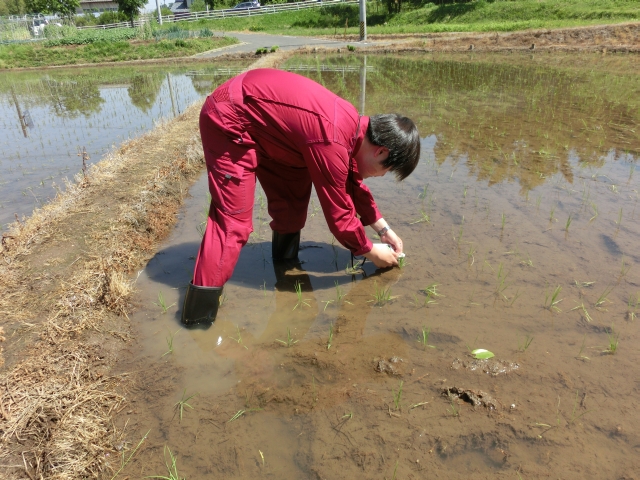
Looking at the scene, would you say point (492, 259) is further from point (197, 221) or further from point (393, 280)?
point (197, 221)

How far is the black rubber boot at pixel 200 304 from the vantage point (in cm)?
219

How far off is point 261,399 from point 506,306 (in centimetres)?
142

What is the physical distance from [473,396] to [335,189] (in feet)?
3.56

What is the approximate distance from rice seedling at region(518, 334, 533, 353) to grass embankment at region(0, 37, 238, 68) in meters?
18.7

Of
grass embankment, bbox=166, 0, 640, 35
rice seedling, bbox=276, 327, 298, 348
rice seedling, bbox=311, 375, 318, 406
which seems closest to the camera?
rice seedling, bbox=311, 375, 318, 406

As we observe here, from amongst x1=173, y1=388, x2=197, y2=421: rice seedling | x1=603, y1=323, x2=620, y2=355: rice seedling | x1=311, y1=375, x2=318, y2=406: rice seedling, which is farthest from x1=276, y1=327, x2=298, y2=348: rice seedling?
x1=603, y1=323, x2=620, y2=355: rice seedling

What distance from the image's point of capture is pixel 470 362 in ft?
6.63

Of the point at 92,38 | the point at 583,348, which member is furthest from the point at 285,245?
the point at 92,38

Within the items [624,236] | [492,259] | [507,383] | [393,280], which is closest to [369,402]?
[507,383]

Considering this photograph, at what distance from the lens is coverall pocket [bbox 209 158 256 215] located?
6.93 ft

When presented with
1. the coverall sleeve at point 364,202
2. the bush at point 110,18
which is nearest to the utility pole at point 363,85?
the coverall sleeve at point 364,202

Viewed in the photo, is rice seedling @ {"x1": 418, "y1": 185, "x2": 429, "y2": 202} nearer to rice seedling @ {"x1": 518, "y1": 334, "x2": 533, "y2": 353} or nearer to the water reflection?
the water reflection

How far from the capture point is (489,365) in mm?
1991

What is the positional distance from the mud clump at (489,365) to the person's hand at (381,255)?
0.68 meters
